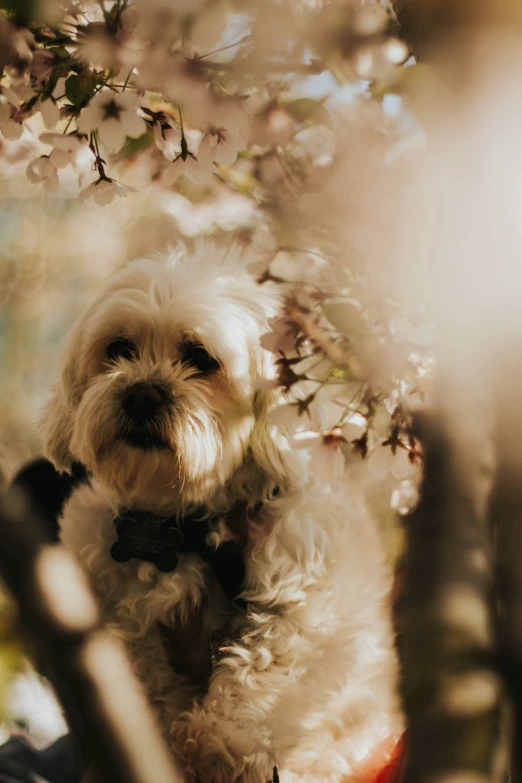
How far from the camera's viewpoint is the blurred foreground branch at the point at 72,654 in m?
0.67

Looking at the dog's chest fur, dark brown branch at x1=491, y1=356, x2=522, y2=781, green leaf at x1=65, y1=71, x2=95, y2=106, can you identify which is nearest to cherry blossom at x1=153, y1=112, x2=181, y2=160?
green leaf at x1=65, y1=71, x2=95, y2=106

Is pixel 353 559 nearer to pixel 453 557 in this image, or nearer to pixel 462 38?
pixel 453 557

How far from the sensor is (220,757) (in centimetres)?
111

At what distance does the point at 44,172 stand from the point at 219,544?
0.75 m

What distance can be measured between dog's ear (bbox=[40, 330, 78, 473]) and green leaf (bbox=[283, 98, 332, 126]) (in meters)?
0.71

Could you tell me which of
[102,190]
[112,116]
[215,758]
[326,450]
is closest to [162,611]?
[215,758]

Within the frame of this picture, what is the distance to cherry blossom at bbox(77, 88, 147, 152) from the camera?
0.85 metres

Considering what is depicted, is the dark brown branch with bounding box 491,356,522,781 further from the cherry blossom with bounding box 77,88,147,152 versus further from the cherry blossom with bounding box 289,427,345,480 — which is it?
the cherry blossom with bounding box 77,88,147,152

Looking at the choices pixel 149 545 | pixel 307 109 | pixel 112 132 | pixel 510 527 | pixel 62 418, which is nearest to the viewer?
pixel 510 527

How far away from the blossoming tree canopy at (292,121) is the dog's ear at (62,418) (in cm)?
46

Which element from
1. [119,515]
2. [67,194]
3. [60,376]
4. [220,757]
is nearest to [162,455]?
[119,515]

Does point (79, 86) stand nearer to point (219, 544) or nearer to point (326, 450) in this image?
point (326, 450)

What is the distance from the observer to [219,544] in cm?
126

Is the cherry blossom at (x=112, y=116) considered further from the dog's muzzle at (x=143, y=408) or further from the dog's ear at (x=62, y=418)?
the dog's ear at (x=62, y=418)
